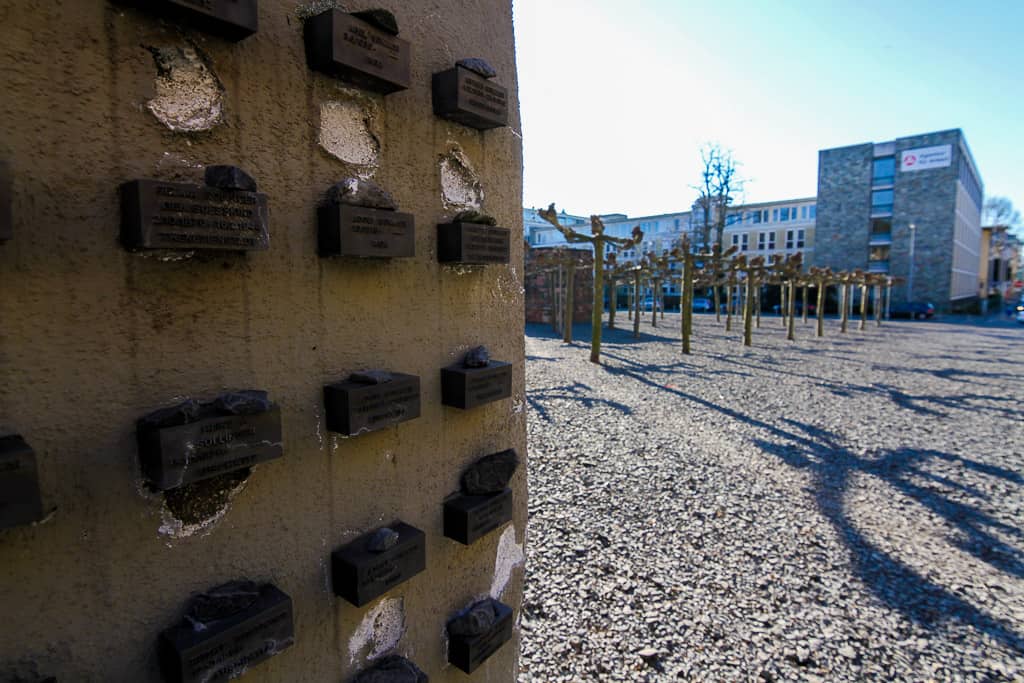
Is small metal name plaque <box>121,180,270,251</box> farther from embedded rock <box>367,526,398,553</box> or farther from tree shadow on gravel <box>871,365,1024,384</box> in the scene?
tree shadow on gravel <box>871,365,1024,384</box>

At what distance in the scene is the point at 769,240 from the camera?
52.5m

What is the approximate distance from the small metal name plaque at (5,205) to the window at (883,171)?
5475 centimetres

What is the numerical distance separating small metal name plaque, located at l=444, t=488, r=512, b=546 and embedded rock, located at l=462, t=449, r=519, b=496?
0.03 m

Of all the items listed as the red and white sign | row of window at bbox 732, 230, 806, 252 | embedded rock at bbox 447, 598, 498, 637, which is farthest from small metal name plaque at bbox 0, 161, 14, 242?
the red and white sign

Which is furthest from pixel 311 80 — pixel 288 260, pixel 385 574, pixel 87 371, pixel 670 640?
pixel 670 640

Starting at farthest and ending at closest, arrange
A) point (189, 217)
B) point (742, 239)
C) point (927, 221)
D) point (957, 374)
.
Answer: point (742, 239)
point (927, 221)
point (957, 374)
point (189, 217)

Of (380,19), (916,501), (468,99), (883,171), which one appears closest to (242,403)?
(380,19)

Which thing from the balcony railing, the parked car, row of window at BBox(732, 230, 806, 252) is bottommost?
the parked car

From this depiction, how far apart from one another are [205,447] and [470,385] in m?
0.84

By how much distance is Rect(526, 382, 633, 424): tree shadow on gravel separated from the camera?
8.85 metres

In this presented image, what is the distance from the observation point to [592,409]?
8.88 m

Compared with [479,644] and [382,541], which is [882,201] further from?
[382,541]

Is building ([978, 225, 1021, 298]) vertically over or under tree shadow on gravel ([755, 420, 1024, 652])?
over

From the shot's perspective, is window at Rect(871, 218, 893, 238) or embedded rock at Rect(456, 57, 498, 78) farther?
window at Rect(871, 218, 893, 238)
